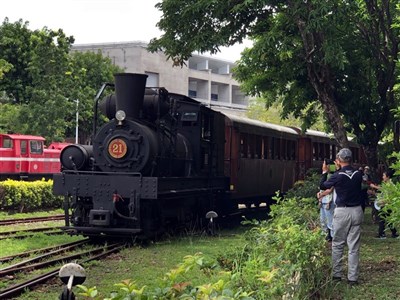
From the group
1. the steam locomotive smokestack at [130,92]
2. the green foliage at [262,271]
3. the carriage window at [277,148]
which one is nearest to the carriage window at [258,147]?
the carriage window at [277,148]

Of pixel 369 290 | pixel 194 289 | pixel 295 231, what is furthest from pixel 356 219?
pixel 194 289

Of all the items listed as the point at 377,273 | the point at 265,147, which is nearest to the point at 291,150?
the point at 265,147

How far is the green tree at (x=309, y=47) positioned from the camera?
13.5 metres

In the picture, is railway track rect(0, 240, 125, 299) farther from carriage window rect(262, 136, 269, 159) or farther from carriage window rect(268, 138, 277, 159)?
carriage window rect(268, 138, 277, 159)

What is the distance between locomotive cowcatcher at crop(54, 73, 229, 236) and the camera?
484 inches

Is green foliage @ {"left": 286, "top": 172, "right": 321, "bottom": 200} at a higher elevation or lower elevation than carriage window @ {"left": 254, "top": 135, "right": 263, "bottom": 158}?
lower

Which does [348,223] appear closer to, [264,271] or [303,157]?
[264,271]

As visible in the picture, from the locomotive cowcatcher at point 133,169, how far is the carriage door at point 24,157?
13978 millimetres

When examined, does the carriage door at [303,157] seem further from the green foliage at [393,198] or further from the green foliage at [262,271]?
the green foliage at [393,198]

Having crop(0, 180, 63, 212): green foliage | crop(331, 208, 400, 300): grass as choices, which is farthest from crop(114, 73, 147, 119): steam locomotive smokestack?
crop(0, 180, 63, 212): green foliage

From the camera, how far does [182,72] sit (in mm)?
64500

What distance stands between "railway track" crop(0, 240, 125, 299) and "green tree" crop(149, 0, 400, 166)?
543cm

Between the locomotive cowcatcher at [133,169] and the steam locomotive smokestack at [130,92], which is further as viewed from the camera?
the steam locomotive smokestack at [130,92]

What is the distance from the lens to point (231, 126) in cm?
1759
